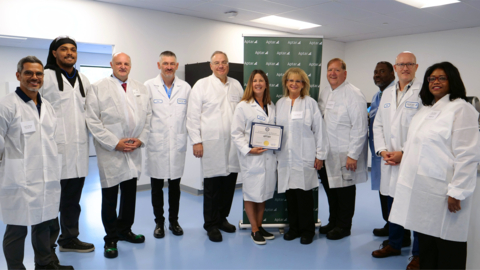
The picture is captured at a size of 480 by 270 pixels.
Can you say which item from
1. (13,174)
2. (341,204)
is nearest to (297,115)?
(341,204)

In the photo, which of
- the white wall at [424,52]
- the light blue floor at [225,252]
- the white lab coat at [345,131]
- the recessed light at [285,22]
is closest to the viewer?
the light blue floor at [225,252]

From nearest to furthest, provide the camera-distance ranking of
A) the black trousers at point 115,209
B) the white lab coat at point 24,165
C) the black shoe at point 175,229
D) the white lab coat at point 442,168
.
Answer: the white lab coat at point 442,168 < the white lab coat at point 24,165 < the black trousers at point 115,209 < the black shoe at point 175,229

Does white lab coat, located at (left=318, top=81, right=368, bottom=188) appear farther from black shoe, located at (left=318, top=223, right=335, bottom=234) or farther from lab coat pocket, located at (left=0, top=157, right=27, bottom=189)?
lab coat pocket, located at (left=0, top=157, right=27, bottom=189)

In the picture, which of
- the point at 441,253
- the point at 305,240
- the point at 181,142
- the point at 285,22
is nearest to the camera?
the point at 441,253

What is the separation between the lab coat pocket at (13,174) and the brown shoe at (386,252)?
2.82 meters

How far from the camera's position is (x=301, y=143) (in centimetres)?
313

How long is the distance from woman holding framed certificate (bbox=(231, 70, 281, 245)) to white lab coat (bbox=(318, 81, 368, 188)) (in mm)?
588

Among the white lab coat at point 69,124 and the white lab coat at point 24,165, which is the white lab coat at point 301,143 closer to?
the white lab coat at point 69,124

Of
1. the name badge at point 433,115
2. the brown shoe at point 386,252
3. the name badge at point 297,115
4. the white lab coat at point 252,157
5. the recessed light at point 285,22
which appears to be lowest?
the brown shoe at point 386,252

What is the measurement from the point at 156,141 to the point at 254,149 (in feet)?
3.17

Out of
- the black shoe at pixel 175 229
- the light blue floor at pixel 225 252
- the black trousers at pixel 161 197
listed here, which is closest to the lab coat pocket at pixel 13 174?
the light blue floor at pixel 225 252

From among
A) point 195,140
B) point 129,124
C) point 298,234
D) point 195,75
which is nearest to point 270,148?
point 195,140

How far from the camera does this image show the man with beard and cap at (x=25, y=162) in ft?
7.00

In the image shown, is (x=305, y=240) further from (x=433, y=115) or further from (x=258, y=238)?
(x=433, y=115)
